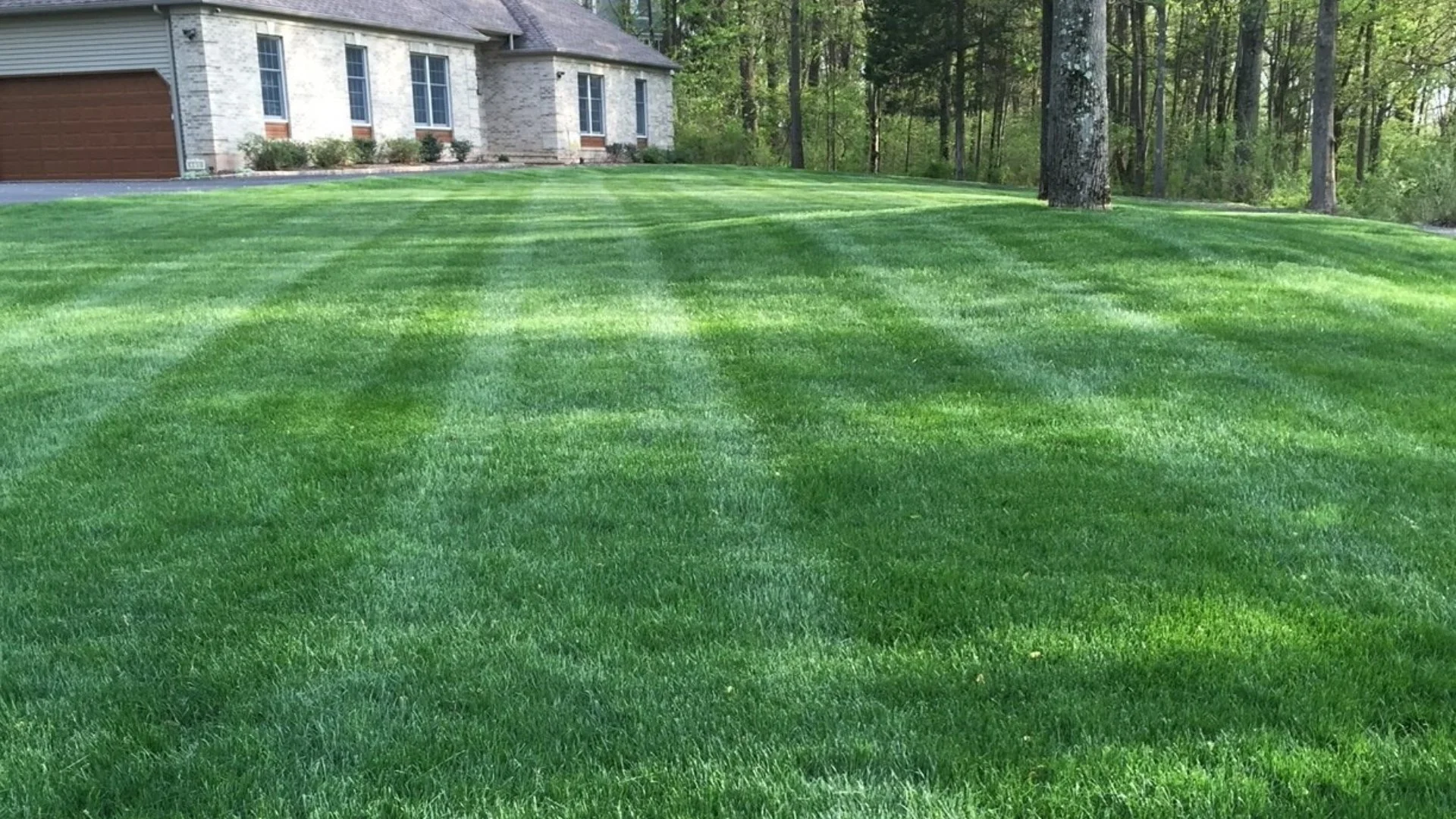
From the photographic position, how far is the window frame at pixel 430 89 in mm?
28609

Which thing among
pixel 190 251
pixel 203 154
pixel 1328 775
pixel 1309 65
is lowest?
pixel 1328 775

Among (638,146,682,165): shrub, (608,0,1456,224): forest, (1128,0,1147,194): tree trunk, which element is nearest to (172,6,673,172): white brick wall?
(638,146,682,165): shrub

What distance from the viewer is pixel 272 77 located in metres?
24.3

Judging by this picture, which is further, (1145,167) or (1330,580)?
(1145,167)

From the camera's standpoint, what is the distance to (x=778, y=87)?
140 ft

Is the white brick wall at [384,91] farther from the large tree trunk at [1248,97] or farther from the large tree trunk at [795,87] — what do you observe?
the large tree trunk at [1248,97]

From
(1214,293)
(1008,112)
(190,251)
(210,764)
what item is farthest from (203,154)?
(1008,112)

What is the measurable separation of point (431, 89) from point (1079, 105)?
871 inches

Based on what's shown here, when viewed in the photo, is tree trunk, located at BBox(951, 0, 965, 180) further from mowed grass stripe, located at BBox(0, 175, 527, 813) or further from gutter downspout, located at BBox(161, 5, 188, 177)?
mowed grass stripe, located at BBox(0, 175, 527, 813)

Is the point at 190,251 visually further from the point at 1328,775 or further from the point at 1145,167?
the point at 1145,167

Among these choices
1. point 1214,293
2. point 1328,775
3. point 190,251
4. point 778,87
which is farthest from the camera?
point 778,87

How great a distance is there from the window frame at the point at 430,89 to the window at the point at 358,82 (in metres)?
1.60

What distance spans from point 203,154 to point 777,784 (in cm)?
2378

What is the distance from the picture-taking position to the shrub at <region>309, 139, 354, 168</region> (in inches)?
A: 966
